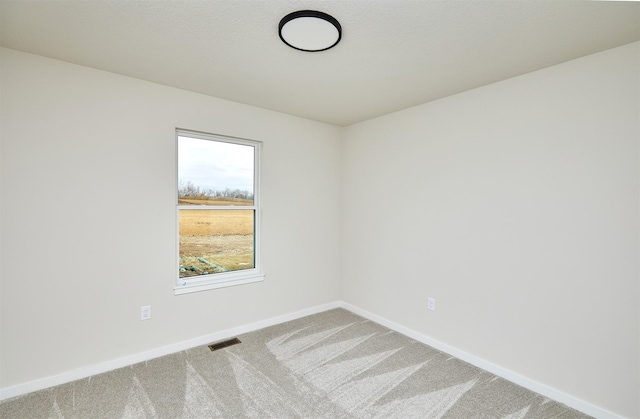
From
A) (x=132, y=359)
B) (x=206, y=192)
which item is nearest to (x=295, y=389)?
(x=132, y=359)

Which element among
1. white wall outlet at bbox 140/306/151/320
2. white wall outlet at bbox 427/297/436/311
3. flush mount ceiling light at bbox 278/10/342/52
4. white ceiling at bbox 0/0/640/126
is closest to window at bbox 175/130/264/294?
white wall outlet at bbox 140/306/151/320

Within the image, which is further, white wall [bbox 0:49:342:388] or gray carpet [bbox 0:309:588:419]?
white wall [bbox 0:49:342:388]

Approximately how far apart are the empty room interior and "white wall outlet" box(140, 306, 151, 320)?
17mm

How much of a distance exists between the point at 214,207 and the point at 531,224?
2.86 m

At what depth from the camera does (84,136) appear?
2422 millimetres

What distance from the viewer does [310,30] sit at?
1806mm

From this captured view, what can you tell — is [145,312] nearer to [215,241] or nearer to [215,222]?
[215,241]

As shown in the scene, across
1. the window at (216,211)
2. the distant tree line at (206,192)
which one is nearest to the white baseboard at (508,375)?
the window at (216,211)

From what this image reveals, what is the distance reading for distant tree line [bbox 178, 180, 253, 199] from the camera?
9.86ft

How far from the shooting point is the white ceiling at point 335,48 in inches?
65.2

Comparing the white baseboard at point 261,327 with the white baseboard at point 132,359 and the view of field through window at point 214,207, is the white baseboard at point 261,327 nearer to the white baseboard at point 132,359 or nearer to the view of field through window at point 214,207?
the white baseboard at point 132,359

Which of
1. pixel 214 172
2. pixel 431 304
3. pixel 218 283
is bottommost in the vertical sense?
pixel 431 304

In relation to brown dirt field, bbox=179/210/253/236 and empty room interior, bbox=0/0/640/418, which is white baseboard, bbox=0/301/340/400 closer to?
empty room interior, bbox=0/0/640/418

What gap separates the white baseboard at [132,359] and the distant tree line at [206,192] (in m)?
1.39
